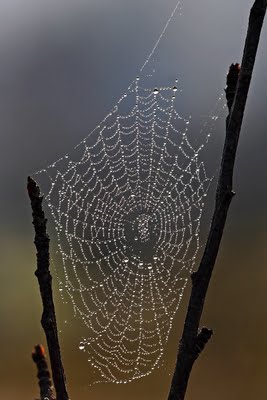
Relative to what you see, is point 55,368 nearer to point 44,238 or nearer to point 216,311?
point 44,238

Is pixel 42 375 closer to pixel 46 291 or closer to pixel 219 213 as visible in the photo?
pixel 46 291

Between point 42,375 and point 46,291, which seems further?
point 42,375

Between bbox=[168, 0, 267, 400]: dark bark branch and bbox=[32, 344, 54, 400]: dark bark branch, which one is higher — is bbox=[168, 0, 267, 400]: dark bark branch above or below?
above

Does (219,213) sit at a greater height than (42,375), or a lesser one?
greater

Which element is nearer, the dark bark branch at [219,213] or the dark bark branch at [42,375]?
the dark bark branch at [219,213]

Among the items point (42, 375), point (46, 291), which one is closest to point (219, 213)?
point (46, 291)

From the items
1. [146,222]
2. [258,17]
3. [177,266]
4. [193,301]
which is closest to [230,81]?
[258,17]
